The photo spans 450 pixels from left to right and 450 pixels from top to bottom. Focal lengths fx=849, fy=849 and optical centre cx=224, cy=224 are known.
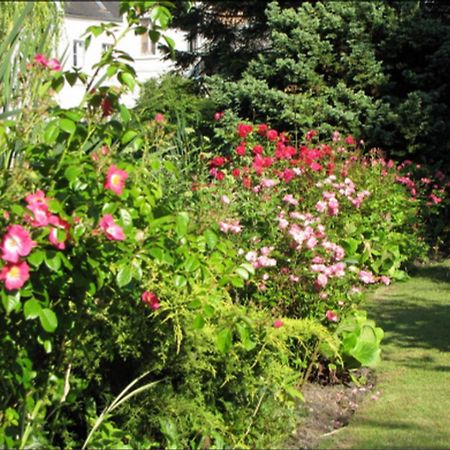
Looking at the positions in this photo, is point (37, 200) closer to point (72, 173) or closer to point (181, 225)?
point (72, 173)

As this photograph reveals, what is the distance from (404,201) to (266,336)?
20.6 feet

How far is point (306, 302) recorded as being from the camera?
5.54m

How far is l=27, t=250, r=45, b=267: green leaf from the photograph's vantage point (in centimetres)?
311

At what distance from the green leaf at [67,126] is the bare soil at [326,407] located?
2.06 metres

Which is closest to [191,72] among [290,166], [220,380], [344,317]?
[290,166]

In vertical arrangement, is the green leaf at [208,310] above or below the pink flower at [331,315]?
above

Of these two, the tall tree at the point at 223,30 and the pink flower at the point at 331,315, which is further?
the tall tree at the point at 223,30

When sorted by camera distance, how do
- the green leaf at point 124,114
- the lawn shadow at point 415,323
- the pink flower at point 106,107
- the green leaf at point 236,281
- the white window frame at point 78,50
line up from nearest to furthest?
the green leaf at point 124,114 < the pink flower at point 106,107 < the green leaf at point 236,281 < the white window frame at point 78,50 < the lawn shadow at point 415,323

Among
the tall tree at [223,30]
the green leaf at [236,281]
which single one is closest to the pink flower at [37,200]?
the green leaf at [236,281]

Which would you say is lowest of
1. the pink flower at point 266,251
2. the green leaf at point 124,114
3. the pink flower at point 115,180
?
the pink flower at point 266,251

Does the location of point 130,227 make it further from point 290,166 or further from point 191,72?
point 191,72

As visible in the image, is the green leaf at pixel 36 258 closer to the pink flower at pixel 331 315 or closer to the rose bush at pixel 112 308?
the rose bush at pixel 112 308

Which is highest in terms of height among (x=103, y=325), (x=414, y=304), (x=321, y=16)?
(x=321, y=16)

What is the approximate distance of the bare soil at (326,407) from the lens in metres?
4.59
